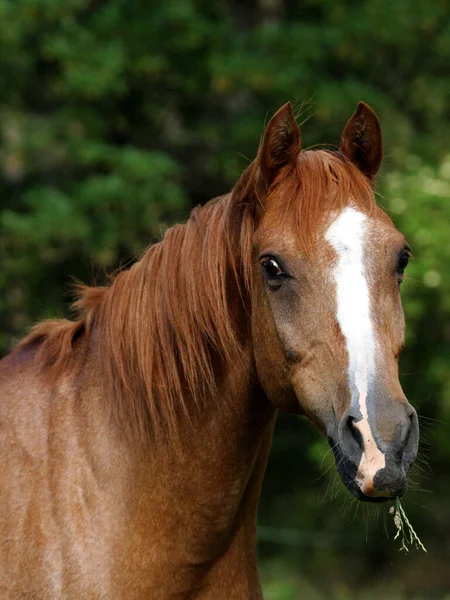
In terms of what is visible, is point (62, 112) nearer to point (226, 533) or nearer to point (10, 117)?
point (10, 117)

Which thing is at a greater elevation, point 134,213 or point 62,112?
point 62,112

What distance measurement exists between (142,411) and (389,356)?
0.89 meters

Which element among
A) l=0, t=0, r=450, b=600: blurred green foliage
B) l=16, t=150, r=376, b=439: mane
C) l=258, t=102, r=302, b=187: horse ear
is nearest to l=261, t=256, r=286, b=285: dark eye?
l=16, t=150, r=376, b=439: mane

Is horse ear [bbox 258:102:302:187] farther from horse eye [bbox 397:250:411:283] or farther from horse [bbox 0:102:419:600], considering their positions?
horse eye [bbox 397:250:411:283]

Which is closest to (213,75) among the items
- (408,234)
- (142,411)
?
(408,234)

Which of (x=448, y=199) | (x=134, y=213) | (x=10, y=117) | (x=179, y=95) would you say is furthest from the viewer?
(x=179, y=95)

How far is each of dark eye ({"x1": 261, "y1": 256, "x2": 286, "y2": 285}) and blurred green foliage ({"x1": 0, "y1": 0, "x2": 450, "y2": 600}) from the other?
13.8ft

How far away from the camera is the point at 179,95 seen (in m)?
9.02

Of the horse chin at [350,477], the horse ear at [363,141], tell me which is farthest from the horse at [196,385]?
the horse chin at [350,477]

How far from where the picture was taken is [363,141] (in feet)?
9.53

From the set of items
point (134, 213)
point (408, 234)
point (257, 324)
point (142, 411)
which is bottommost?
point (408, 234)

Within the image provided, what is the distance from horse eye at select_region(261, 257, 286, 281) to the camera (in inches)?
102

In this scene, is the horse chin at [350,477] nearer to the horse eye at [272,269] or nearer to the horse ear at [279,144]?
the horse eye at [272,269]

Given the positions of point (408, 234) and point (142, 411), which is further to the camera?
point (408, 234)
